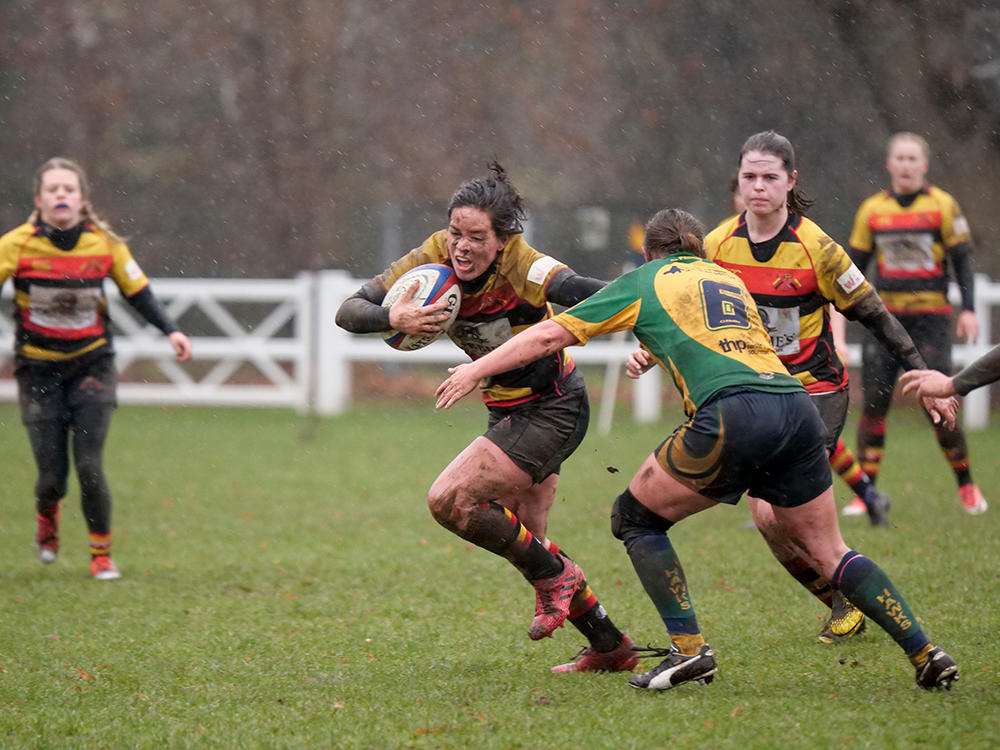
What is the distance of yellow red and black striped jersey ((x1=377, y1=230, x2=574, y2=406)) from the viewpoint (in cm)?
487

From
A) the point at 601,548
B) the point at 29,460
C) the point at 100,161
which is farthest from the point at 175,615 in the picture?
the point at 100,161

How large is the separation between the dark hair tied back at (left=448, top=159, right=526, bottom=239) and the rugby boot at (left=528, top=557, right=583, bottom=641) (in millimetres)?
1416

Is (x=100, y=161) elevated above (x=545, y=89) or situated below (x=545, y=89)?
below

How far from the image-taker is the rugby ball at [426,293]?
4.63 m

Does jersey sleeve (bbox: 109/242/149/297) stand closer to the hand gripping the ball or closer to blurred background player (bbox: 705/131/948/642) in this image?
the hand gripping the ball

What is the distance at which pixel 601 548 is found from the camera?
7605mm

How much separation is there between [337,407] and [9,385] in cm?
465

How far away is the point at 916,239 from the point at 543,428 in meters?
4.33

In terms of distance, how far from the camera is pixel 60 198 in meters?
6.71

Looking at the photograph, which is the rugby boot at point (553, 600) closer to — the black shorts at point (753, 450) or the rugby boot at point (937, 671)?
the black shorts at point (753, 450)

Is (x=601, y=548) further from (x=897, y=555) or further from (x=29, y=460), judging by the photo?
(x=29, y=460)

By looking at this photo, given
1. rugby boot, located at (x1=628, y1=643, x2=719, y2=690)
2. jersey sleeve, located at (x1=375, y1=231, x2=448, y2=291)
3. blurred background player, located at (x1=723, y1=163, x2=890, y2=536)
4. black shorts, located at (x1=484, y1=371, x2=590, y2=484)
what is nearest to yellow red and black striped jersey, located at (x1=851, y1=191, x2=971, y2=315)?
blurred background player, located at (x1=723, y1=163, x2=890, y2=536)

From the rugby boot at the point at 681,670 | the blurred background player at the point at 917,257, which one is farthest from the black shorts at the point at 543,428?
the blurred background player at the point at 917,257

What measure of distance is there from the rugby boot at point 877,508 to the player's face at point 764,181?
315cm
